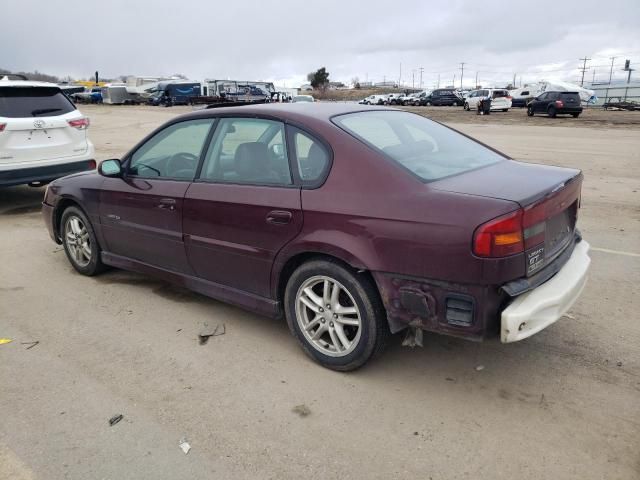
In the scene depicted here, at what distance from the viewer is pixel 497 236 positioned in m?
2.72

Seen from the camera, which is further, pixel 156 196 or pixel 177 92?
pixel 177 92

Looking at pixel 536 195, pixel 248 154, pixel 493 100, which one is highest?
pixel 248 154

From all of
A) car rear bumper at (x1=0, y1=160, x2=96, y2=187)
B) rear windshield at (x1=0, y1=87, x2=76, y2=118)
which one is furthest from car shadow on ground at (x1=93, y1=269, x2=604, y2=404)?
rear windshield at (x1=0, y1=87, x2=76, y2=118)

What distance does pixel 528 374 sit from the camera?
336cm

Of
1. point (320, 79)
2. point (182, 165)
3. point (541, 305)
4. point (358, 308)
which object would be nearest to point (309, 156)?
point (358, 308)

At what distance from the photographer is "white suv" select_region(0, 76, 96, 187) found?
24.4ft

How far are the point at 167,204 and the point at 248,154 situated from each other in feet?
2.63

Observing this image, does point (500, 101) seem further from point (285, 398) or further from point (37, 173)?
point (285, 398)

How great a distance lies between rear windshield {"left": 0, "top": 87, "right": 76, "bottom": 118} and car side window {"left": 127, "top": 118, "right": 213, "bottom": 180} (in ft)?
13.5

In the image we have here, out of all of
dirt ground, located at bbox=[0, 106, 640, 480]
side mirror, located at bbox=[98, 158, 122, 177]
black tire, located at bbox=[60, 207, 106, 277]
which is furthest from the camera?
black tire, located at bbox=[60, 207, 106, 277]

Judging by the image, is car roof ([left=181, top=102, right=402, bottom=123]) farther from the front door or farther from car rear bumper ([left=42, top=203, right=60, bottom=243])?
car rear bumper ([left=42, top=203, right=60, bottom=243])

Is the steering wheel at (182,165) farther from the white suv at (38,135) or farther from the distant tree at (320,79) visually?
the distant tree at (320,79)

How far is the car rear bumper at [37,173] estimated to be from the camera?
7469 millimetres

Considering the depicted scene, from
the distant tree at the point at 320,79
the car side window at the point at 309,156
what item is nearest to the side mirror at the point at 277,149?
the car side window at the point at 309,156
